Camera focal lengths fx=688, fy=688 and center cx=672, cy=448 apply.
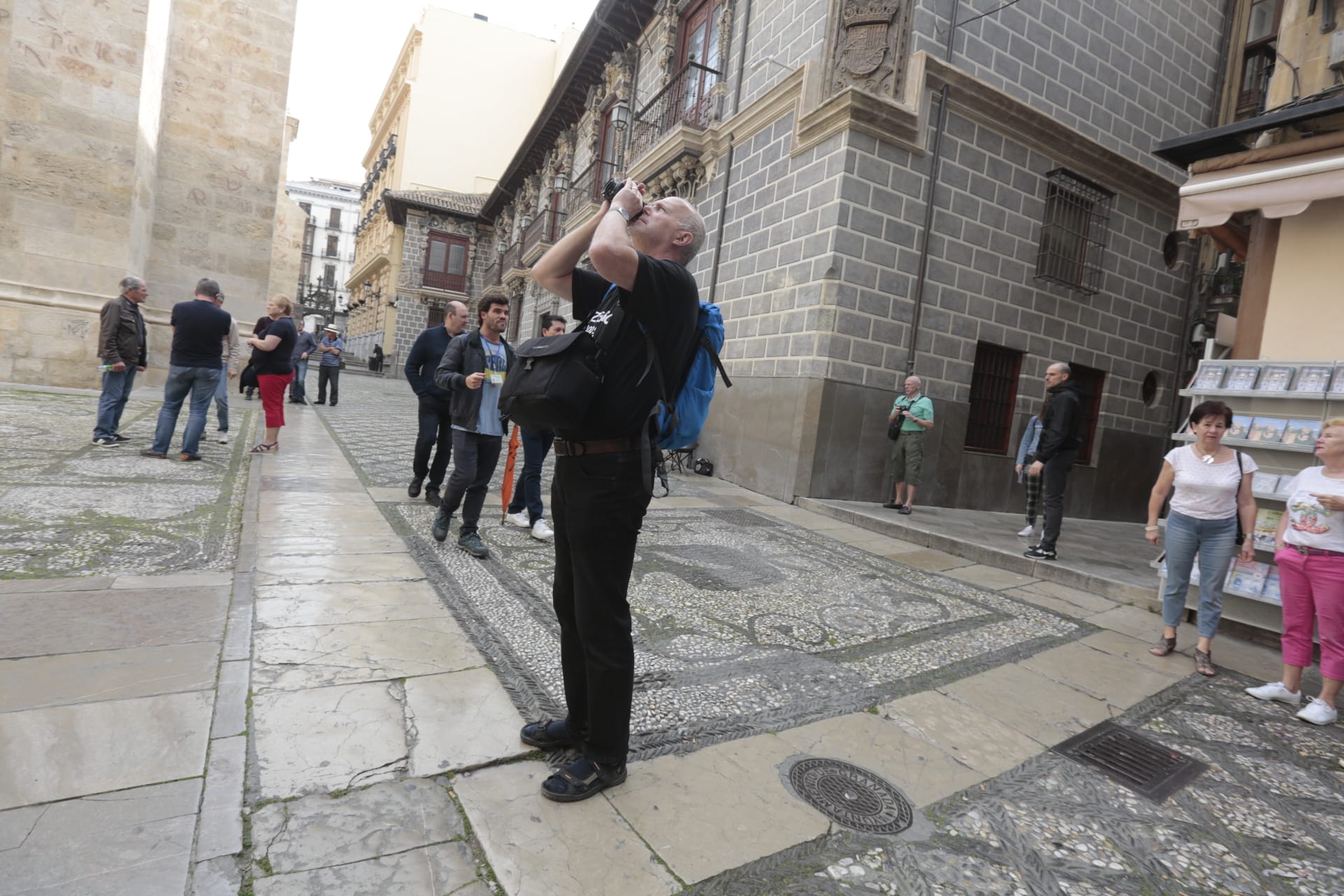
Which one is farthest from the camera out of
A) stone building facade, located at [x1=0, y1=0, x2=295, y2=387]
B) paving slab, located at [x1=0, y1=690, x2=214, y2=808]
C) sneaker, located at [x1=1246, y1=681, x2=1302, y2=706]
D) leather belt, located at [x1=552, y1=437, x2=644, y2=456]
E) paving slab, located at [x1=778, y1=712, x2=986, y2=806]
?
stone building facade, located at [x1=0, y1=0, x2=295, y2=387]

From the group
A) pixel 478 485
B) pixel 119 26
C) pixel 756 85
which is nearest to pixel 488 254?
pixel 119 26

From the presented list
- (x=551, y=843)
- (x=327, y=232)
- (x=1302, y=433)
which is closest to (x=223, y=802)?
(x=551, y=843)

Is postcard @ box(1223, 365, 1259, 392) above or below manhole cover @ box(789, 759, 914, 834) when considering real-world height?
above

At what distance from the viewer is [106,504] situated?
15.5 feet

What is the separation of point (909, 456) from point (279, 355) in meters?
7.26

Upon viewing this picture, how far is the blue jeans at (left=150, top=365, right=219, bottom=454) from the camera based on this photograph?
667cm

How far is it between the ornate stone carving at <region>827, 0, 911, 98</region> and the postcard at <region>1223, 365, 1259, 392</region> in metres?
5.29

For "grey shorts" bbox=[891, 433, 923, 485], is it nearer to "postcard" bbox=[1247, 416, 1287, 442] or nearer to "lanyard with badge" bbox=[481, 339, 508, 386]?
"postcard" bbox=[1247, 416, 1287, 442]

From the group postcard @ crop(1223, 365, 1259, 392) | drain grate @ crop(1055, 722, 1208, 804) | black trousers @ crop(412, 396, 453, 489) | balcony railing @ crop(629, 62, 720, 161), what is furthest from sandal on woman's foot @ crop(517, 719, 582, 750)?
balcony railing @ crop(629, 62, 720, 161)

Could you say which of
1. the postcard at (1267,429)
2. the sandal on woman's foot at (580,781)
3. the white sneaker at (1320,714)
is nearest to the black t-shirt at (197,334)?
the sandal on woman's foot at (580,781)

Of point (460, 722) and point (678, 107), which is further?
point (678, 107)

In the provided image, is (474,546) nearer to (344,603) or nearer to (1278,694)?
(344,603)

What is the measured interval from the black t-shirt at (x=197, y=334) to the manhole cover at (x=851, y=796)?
7121mm

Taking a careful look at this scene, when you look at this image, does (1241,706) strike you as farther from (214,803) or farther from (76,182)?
(76,182)
